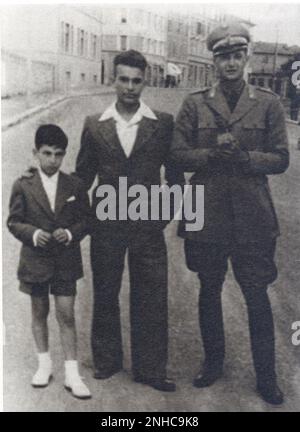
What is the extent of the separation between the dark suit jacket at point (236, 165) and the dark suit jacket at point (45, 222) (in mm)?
530

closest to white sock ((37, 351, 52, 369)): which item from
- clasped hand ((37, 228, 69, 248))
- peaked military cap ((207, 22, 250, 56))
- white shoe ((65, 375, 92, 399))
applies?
white shoe ((65, 375, 92, 399))

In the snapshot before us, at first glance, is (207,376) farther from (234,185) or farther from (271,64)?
(271,64)

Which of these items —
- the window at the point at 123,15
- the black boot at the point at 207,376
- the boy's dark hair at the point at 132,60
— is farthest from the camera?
the window at the point at 123,15

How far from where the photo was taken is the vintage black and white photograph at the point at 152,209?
273 centimetres

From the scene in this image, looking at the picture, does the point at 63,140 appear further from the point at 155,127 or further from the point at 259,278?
the point at 259,278

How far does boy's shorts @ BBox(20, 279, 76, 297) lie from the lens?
9.09 feet

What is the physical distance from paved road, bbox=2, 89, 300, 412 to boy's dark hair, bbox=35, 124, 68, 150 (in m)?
0.07

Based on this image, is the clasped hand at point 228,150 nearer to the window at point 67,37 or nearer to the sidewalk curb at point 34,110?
the sidewalk curb at point 34,110

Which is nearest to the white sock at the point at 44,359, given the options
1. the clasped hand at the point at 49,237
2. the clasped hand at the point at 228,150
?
the clasped hand at the point at 49,237

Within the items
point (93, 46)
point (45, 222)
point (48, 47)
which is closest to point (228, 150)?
point (45, 222)

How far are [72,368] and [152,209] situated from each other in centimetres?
90

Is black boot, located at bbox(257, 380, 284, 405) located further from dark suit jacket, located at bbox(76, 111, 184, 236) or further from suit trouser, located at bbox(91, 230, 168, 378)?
dark suit jacket, located at bbox(76, 111, 184, 236)

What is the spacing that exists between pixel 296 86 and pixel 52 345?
1881 millimetres
